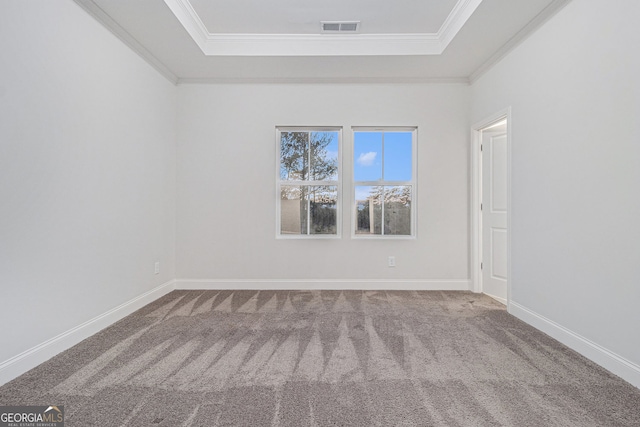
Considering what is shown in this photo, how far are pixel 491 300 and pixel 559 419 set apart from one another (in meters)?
2.18

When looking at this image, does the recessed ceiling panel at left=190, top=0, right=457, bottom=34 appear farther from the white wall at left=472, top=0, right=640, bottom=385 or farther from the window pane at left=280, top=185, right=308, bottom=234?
the window pane at left=280, top=185, right=308, bottom=234

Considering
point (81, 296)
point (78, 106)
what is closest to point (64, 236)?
point (81, 296)

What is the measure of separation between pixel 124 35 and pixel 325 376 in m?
3.55

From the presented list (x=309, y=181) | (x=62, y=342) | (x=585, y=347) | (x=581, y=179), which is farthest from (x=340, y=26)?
(x=62, y=342)

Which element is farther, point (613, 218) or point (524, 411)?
point (613, 218)

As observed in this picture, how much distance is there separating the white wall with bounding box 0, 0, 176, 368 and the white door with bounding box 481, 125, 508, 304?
4082 millimetres

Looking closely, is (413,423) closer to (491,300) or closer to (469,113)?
(491,300)

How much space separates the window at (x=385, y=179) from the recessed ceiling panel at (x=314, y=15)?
128 cm

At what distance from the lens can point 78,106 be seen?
2.41 m

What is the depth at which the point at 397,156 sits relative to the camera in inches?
162

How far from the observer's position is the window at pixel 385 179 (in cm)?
410

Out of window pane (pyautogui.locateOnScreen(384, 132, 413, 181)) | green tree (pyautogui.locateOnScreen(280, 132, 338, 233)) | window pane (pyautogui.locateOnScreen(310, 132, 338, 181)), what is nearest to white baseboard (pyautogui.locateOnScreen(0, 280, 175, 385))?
green tree (pyautogui.locateOnScreen(280, 132, 338, 233))

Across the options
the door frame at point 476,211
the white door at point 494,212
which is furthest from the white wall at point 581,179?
the door frame at point 476,211

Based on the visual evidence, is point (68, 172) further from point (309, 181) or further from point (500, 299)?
point (500, 299)
